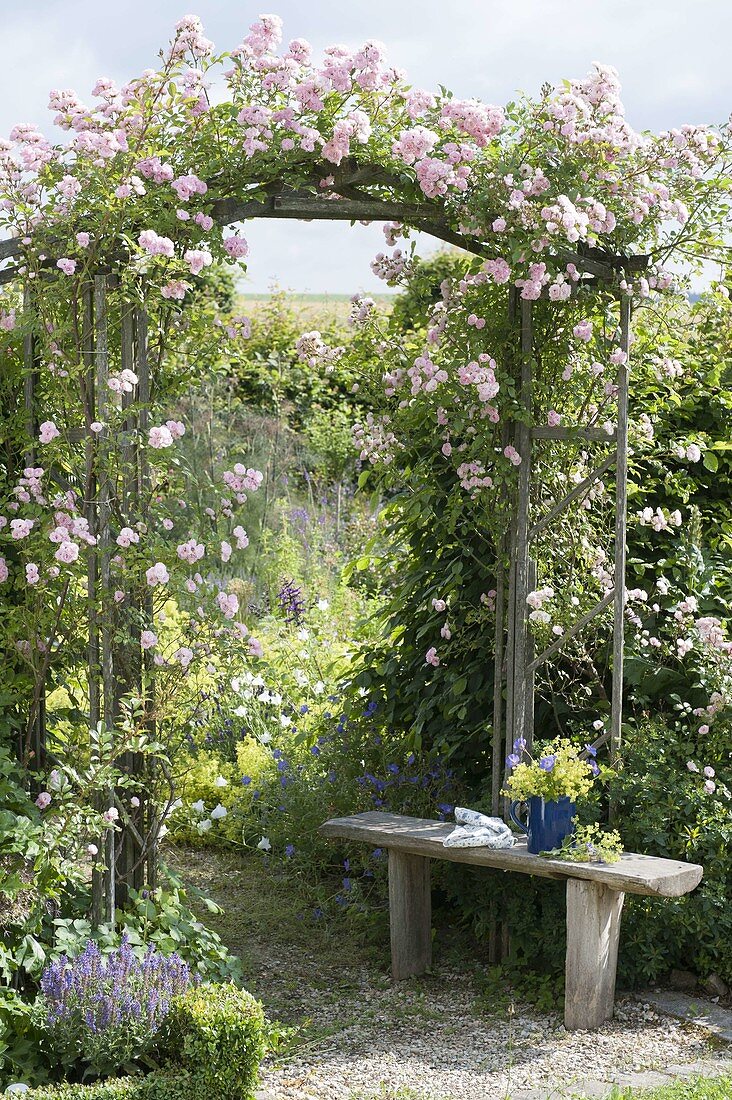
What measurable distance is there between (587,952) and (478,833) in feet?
1.61

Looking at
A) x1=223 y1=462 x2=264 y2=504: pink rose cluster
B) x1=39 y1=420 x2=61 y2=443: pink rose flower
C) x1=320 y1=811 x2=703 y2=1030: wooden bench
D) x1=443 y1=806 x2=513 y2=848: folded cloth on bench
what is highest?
x1=39 y1=420 x2=61 y2=443: pink rose flower

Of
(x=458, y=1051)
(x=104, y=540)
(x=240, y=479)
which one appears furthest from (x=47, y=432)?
(x=458, y=1051)

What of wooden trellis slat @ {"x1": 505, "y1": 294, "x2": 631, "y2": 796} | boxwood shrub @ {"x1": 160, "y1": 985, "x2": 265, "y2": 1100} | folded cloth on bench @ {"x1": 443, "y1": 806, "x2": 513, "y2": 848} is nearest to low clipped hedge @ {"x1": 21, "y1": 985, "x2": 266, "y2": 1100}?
boxwood shrub @ {"x1": 160, "y1": 985, "x2": 265, "y2": 1100}

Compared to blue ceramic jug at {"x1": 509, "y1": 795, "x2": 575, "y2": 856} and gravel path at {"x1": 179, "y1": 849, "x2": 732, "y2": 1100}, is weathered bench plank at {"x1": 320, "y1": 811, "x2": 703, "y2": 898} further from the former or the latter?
gravel path at {"x1": 179, "y1": 849, "x2": 732, "y2": 1100}

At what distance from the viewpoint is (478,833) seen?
3.93 m

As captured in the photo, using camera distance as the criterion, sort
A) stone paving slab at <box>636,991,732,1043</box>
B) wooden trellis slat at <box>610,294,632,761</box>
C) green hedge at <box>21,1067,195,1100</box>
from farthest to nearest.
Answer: wooden trellis slat at <box>610,294,632,761</box> < stone paving slab at <box>636,991,732,1043</box> < green hedge at <box>21,1067,195,1100</box>

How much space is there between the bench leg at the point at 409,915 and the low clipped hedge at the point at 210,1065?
1131 mm

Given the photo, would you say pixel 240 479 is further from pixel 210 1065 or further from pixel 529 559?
pixel 210 1065

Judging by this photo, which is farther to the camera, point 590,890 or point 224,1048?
point 590,890

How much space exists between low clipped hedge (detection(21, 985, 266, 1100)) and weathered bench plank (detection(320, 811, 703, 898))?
1017mm

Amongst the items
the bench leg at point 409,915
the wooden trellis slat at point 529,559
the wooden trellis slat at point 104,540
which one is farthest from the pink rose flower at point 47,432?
the bench leg at point 409,915

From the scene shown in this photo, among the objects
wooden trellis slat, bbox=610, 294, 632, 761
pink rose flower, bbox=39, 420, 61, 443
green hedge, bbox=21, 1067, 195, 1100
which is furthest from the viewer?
wooden trellis slat, bbox=610, 294, 632, 761

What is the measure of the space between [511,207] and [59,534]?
1.70 meters

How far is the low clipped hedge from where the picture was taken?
2994 mm
